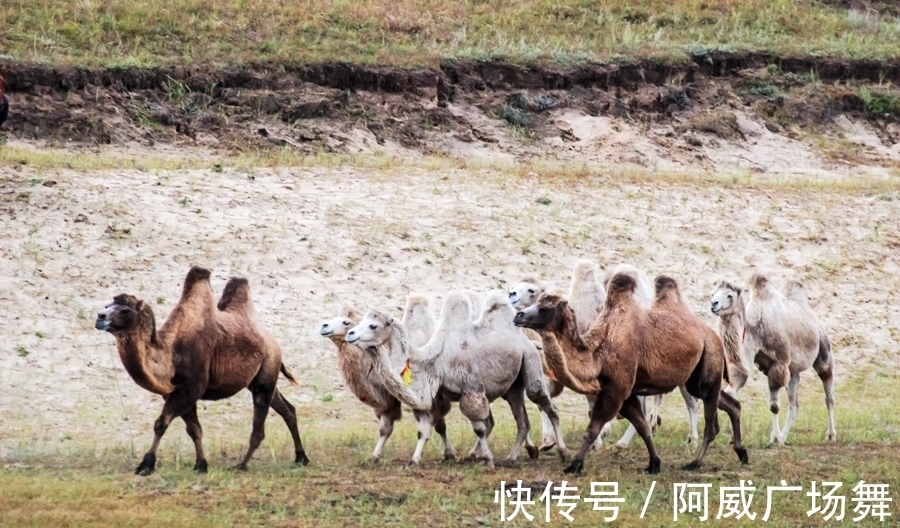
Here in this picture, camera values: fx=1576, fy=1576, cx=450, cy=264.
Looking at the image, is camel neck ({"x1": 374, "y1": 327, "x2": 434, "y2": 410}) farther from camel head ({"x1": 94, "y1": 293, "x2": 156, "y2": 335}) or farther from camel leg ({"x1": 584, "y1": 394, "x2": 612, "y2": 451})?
camel head ({"x1": 94, "y1": 293, "x2": 156, "y2": 335})

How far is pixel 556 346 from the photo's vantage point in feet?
45.7

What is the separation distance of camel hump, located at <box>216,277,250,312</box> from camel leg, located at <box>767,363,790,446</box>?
5.59 m

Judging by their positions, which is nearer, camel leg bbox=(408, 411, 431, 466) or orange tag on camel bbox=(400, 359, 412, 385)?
camel leg bbox=(408, 411, 431, 466)

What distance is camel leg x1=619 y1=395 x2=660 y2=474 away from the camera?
46.9 ft

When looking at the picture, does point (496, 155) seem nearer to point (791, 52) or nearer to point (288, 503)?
point (791, 52)

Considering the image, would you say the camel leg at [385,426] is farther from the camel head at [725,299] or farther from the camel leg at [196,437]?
the camel head at [725,299]

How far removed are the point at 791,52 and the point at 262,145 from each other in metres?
13.4

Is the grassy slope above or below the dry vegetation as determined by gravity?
above

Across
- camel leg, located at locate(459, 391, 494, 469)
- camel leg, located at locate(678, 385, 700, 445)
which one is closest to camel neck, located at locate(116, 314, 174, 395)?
camel leg, located at locate(459, 391, 494, 469)

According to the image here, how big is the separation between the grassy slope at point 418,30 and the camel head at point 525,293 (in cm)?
1456

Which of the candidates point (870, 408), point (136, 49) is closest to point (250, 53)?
point (136, 49)

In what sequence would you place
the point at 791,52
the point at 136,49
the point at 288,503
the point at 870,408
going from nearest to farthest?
the point at 288,503, the point at 870,408, the point at 136,49, the point at 791,52

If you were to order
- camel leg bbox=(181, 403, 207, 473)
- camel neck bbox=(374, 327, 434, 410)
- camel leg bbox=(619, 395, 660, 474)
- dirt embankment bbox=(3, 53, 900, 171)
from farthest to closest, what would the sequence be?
dirt embankment bbox=(3, 53, 900, 171) → camel neck bbox=(374, 327, 434, 410) → camel leg bbox=(619, 395, 660, 474) → camel leg bbox=(181, 403, 207, 473)

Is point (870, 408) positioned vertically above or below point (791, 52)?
below
